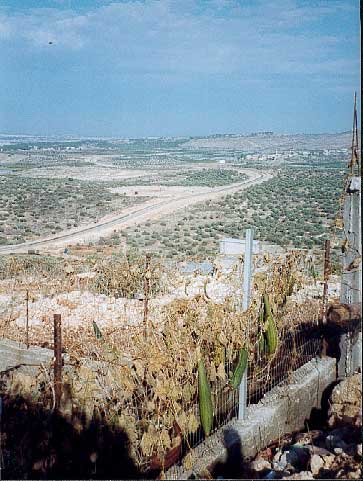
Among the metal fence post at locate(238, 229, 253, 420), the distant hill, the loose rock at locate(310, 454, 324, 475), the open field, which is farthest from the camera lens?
the distant hill

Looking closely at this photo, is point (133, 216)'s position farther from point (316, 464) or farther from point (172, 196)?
point (316, 464)

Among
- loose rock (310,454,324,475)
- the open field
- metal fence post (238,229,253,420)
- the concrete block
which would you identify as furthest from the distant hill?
loose rock (310,454,324,475)

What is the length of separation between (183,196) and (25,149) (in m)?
13.9

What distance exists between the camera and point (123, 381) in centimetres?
317

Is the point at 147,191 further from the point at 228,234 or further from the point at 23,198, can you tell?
the point at 228,234

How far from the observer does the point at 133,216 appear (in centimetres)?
2191

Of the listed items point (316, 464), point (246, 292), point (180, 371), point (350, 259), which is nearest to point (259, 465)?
point (316, 464)

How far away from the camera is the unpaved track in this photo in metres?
17.3

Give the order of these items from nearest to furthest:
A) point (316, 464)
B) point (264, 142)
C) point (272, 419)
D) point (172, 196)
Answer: point (316, 464) → point (272, 419) → point (172, 196) → point (264, 142)

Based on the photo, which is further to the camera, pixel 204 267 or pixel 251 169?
pixel 251 169

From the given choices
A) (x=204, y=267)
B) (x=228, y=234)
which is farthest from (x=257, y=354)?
(x=228, y=234)

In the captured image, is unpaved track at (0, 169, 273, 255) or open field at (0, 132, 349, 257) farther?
open field at (0, 132, 349, 257)

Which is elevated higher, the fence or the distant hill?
the distant hill

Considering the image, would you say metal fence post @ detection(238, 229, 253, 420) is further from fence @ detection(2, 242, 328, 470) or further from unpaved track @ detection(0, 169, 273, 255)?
unpaved track @ detection(0, 169, 273, 255)
